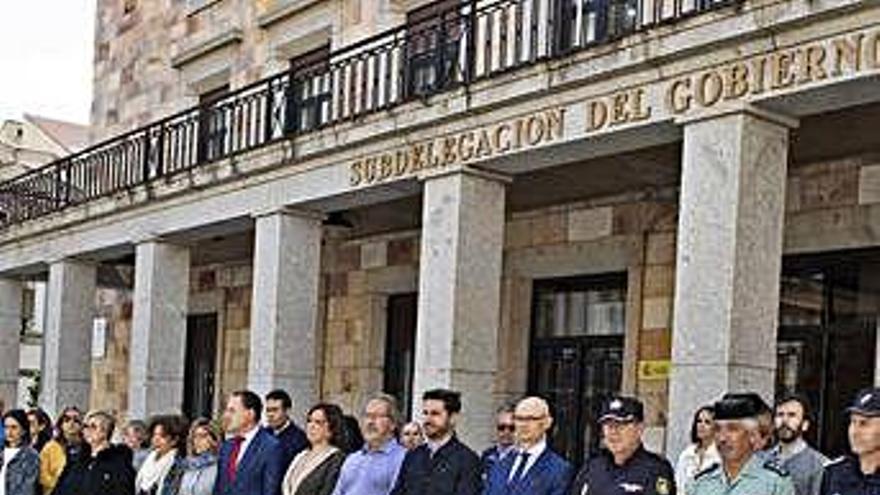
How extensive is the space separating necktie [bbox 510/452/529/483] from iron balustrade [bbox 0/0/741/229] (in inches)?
122

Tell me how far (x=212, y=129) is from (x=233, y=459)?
302 inches

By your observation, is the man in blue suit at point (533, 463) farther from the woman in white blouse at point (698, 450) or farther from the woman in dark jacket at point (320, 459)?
the woman in dark jacket at point (320, 459)

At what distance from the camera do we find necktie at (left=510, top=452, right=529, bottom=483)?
7.00 meters

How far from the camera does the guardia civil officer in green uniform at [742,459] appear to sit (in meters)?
5.48

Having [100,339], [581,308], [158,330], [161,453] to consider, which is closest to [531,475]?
[161,453]

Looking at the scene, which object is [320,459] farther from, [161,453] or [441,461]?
[161,453]

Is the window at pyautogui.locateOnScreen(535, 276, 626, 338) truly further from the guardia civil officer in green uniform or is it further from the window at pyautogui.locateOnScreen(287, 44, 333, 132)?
the guardia civil officer in green uniform

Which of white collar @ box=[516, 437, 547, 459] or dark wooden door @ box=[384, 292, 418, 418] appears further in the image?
dark wooden door @ box=[384, 292, 418, 418]

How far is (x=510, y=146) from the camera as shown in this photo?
10.3 meters

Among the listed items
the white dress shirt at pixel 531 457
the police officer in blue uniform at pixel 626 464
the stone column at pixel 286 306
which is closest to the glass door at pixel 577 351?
the stone column at pixel 286 306

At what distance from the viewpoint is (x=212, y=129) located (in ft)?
50.9

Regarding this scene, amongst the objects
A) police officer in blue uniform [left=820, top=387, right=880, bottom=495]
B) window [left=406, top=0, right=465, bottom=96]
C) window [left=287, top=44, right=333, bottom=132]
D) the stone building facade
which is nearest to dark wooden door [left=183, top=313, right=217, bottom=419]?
the stone building facade

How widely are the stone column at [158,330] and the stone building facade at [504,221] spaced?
27 mm

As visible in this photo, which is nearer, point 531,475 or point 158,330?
point 531,475
